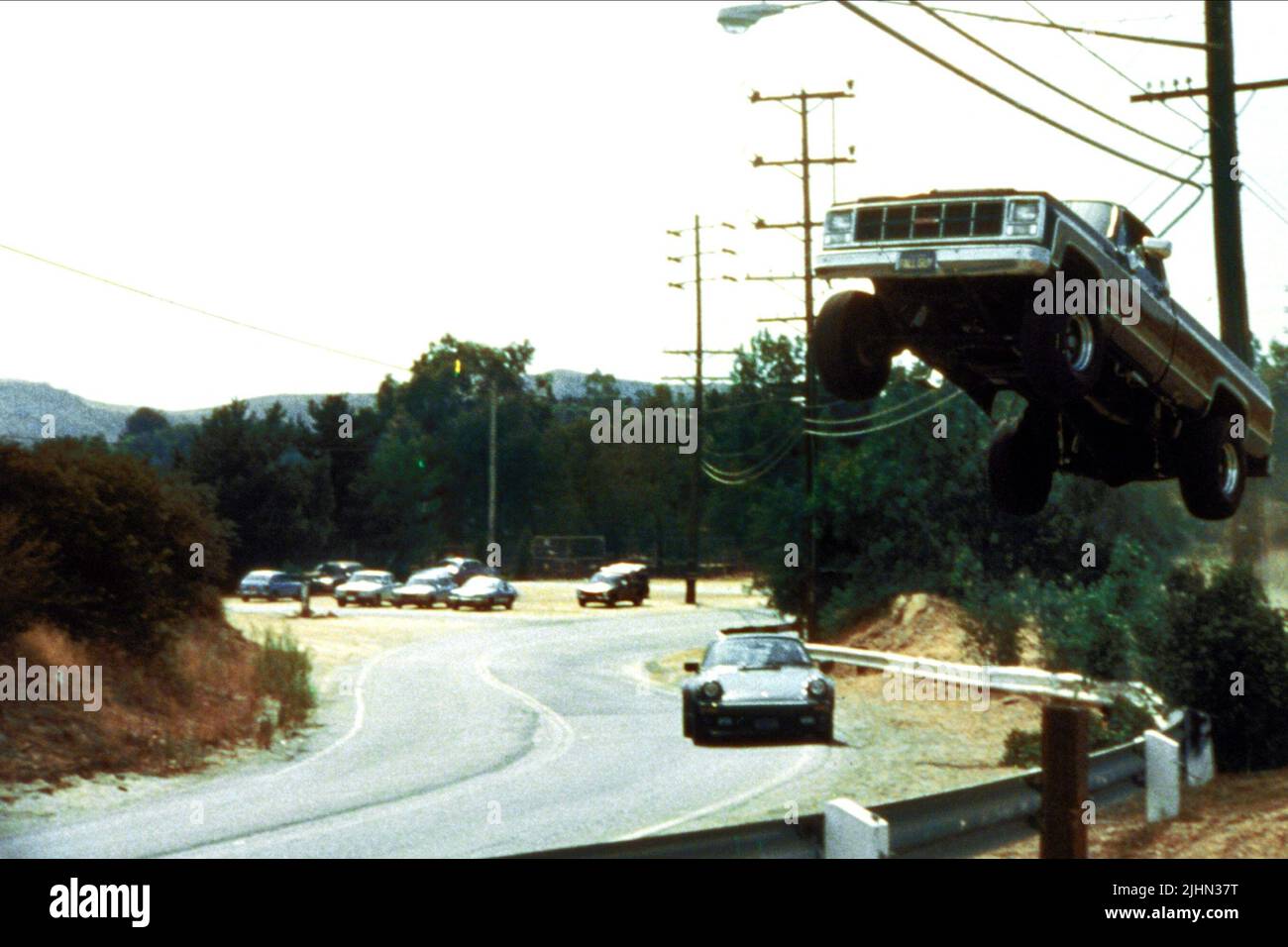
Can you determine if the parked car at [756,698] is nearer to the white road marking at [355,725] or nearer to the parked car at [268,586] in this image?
the white road marking at [355,725]

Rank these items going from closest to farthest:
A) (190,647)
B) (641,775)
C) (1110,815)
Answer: (1110,815), (641,775), (190,647)

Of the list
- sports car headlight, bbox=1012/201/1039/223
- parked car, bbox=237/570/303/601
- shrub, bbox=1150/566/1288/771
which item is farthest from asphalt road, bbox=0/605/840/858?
parked car, bbox=237/570/303/601

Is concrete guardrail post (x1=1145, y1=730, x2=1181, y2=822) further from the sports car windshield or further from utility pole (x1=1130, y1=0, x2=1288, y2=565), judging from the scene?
the sports car windshield

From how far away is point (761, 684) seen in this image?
67.6 feet

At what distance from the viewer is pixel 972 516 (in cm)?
4006

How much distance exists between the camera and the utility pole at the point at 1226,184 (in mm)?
14570

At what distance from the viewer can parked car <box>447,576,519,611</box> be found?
68312 mm

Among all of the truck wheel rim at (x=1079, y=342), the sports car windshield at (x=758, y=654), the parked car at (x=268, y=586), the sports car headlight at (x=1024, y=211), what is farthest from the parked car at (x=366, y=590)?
the sports car headlight at (x=1024, y=211)

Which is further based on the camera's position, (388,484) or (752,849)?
(388,484)

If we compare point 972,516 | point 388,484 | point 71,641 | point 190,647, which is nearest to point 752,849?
point 71,641

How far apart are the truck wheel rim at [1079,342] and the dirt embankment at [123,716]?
1348cm
